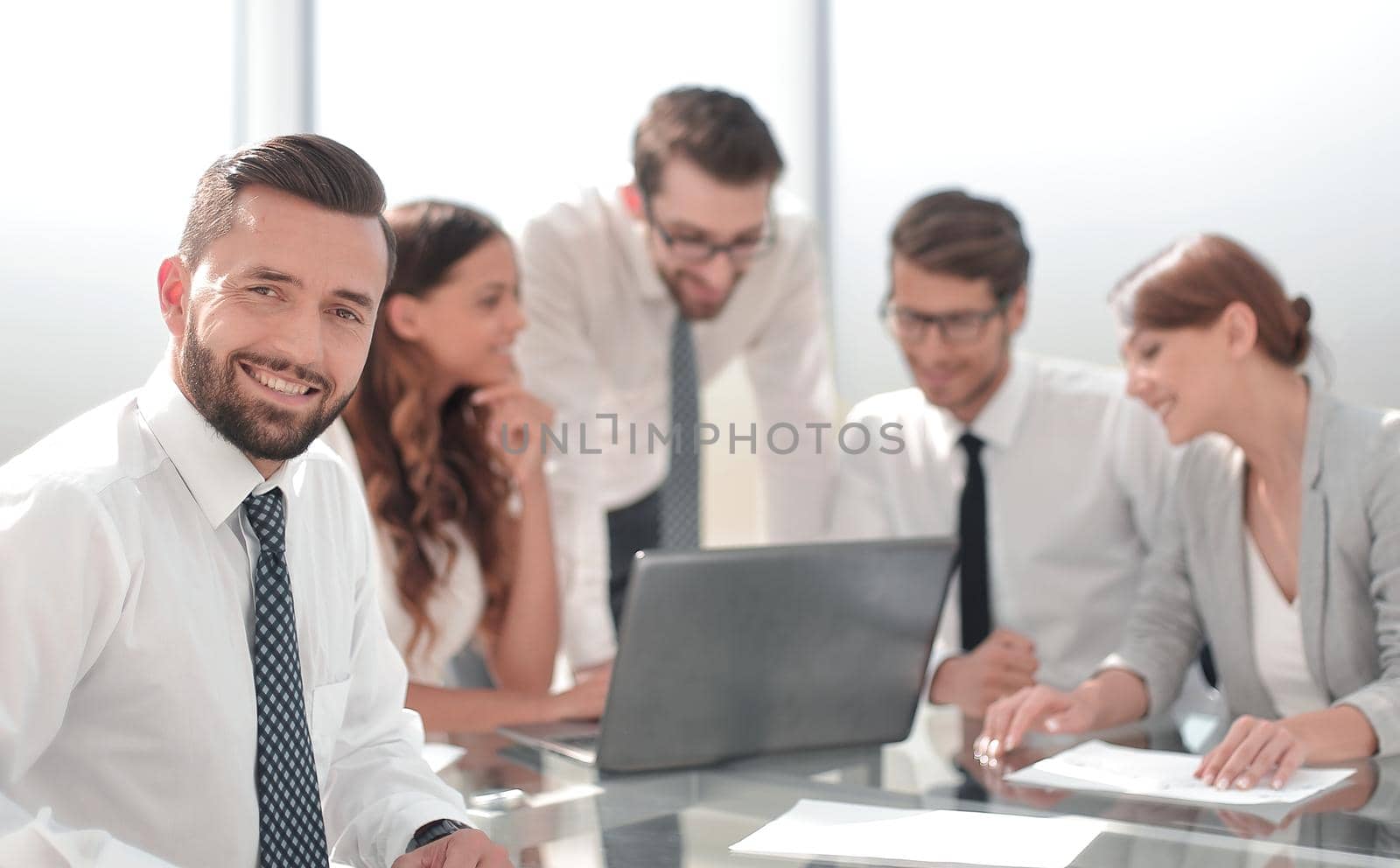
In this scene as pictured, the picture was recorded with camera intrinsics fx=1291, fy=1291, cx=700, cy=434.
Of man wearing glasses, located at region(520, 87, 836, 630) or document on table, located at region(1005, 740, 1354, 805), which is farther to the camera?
man wearing glasses, located at region(520, 87, 836, 630)

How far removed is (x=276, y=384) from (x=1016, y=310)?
1.68m

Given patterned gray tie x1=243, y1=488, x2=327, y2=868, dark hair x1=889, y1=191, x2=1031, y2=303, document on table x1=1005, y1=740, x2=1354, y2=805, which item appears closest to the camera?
patterned gray tie x1=243, y1=488, x2=327, y2=868

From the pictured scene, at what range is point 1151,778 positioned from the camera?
151 cm

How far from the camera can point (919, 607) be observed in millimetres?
1687

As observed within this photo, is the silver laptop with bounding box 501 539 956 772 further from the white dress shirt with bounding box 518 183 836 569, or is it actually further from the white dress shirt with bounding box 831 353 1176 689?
the white dress shirt with bounding box 518 183 836 569

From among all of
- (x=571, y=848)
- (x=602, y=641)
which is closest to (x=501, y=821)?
(x=571, y=848)

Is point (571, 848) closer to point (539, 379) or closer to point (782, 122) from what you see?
point (539, 379)

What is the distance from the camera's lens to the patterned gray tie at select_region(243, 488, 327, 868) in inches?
44.6

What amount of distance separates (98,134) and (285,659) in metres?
2.13

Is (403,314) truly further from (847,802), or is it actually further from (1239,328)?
(1239,328)

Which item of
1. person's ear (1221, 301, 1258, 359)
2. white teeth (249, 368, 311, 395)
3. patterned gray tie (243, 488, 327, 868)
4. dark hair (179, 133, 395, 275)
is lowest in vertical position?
patterned gray tie (243, 488, 327, 868)

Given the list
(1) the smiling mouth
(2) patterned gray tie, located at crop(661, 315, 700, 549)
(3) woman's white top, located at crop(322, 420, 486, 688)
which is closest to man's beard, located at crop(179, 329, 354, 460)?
(1) the smiling mouth

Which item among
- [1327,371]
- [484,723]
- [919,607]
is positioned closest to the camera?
[919,607]

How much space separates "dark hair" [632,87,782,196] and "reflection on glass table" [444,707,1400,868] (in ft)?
3.90
